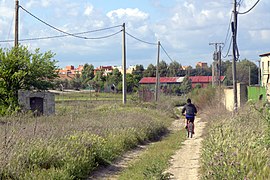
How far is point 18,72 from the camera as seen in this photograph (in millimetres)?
26531

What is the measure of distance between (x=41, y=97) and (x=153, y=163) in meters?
14.3

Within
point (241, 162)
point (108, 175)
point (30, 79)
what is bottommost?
point (108, 175)

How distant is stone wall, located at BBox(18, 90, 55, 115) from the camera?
1057 inches

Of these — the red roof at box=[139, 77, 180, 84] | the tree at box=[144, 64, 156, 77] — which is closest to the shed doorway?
the red roof at box=[139, 77, 180, 84]

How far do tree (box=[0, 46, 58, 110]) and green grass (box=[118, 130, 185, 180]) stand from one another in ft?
29.2

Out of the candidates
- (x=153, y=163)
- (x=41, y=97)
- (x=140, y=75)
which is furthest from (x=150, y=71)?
(x=153, y=163)

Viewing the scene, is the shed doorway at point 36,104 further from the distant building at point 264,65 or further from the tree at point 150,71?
the tree at point 150,71

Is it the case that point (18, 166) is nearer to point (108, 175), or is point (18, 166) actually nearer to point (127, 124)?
point (108, 175)

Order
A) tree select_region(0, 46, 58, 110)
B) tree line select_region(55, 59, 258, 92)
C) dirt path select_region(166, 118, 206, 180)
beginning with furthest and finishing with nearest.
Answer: tree line select_region(55, 59, 258, 92), tree select_region(0, 46, 58, 110), dirt path select_region(166, 118, 206, 180)

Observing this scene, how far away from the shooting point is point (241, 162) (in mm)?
9594

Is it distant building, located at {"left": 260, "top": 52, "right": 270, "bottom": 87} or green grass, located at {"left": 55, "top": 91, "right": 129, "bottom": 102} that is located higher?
distant building, located at {"left": 260, "top": 52, "right": 270, "bottom": 87}

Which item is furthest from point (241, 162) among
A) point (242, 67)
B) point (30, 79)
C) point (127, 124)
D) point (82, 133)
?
point (242, 67)

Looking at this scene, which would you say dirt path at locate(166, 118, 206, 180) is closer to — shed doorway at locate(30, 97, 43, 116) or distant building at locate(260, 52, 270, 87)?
shed doorway at locate(30, 97, 43, 116)

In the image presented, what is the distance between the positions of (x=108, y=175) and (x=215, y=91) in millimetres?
33095
